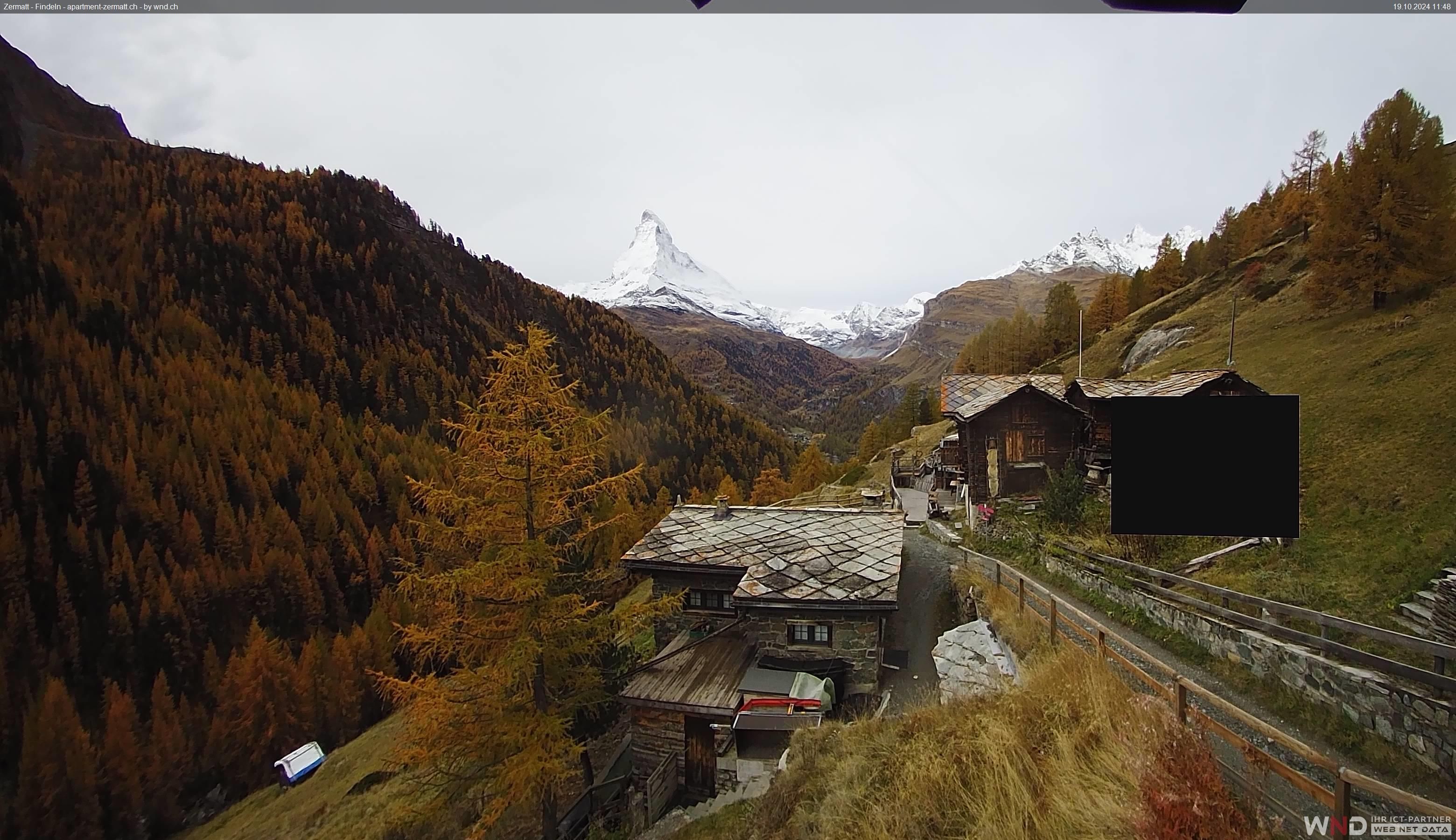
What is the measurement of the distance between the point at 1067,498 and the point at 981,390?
1106cm

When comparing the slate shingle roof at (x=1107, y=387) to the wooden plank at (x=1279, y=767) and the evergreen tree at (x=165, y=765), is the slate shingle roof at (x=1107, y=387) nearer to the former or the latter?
the wooden plank at (x=1279, y=767)

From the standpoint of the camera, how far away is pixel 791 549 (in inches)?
714

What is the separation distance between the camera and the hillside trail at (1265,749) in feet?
16.8

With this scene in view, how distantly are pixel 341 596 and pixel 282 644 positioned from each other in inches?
366

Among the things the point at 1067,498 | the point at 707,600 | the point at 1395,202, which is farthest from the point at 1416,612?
the point at 1395,202

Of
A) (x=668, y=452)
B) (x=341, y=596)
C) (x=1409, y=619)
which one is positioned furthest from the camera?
(x=668, y=452)

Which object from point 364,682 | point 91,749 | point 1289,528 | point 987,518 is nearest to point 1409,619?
point 1289,528

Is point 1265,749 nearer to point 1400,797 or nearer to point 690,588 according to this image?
point 1400,797

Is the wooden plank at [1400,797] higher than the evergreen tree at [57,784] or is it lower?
higher

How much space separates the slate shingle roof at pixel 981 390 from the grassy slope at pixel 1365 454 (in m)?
9.04

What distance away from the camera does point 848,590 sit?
15.4 metres

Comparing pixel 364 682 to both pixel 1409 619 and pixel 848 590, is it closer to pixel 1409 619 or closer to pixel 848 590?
pixel 848 590

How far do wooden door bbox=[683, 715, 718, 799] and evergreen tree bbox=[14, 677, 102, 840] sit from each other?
56598mm

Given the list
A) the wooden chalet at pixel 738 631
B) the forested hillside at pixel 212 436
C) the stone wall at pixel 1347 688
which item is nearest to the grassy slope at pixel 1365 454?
the stone wall at pixel 1347 688
